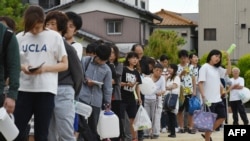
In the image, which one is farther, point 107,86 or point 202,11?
point 202,11

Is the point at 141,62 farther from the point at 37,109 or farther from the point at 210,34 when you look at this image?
the point at 210,34

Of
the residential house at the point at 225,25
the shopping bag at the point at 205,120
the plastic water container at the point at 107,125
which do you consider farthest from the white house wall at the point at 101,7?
the plastic water container at the point at 107,125

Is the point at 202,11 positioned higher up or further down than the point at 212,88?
higher up

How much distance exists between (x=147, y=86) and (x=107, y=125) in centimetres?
307

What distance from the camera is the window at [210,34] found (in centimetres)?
5141

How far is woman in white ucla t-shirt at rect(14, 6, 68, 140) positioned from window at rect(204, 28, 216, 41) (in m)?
45.4

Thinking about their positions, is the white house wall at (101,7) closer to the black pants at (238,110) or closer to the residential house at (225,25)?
the residential house at (225,25)

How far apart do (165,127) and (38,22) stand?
30.1 feet

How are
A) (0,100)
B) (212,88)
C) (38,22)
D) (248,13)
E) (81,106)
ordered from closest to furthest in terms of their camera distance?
(0,100) → (38,22) → (81,106) → (212,88) → (248,13)

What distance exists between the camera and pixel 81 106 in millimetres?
8406

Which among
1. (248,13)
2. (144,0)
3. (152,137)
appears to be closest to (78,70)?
(152,137)

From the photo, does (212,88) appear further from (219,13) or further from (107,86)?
(219,13)

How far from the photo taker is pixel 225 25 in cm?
5056

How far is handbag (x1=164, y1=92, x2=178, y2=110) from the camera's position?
13820 mm
